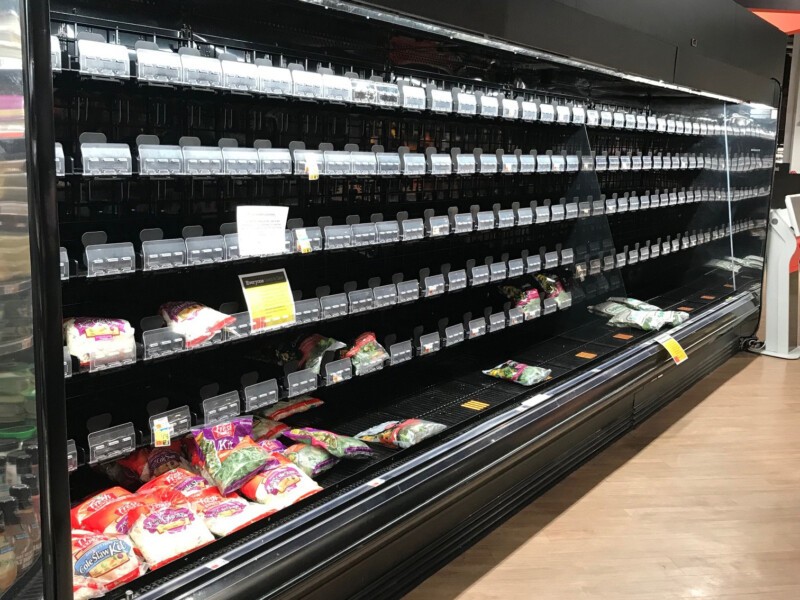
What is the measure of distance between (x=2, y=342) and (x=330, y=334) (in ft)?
5.48

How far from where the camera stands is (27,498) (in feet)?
5.03

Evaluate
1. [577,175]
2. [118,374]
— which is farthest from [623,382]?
[118,374]

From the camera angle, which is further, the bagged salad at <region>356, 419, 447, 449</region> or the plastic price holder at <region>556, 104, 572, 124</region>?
the plastic price holder at <region>556, 104, 572, 124</region>

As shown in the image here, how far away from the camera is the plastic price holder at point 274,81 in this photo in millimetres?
2264

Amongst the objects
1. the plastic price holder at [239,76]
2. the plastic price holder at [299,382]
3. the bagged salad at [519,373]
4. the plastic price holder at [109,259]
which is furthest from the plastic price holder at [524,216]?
the plastic price holder at [109,259]

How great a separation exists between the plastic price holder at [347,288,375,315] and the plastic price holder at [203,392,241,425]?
1.92ft

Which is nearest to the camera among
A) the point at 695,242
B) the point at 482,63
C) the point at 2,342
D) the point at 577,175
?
the point at 2,342

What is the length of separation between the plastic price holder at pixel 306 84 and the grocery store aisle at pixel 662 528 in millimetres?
1787

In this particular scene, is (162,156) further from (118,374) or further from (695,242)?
(695,242)

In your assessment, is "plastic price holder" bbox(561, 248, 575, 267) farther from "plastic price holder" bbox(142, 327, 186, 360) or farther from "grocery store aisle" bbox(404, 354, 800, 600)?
"plastic price holder" bbox(142, 327, 186, 360)

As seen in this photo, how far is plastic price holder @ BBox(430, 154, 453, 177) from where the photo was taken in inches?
119

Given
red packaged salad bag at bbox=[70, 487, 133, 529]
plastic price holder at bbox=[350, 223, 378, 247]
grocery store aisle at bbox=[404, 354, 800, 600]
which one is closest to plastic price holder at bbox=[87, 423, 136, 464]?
red packaged salad bag at bbox=[70, 487, 133, 529]

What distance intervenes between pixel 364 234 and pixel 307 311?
386mm

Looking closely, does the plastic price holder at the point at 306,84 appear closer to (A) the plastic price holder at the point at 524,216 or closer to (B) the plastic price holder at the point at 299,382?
(B) the plastic price holder at the point at 299,382
